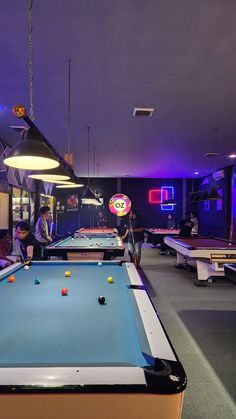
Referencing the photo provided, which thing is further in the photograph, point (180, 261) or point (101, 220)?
point (101, 220)

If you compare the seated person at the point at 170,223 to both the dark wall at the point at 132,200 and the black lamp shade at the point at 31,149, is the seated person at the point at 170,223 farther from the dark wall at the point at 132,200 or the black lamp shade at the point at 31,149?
the black lamp shade at the point at 31,149

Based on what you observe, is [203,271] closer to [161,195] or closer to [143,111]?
[143,111]

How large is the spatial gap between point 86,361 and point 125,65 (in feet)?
9.51

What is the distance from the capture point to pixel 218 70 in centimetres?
330

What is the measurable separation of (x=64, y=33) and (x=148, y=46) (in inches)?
30.3

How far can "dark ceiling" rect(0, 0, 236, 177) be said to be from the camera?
2.36 metres

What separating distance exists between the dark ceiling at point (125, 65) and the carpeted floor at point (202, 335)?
286cm

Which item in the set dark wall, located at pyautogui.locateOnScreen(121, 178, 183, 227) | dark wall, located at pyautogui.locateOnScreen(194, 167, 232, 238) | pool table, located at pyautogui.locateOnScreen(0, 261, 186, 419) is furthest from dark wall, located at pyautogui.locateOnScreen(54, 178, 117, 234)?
pool table, located at pyautogui.locateOnScreen(0, 261, 186, 419)

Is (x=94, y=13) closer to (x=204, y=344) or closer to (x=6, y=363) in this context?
(x=6, y=363)

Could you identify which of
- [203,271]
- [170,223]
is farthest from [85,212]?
[203,271]

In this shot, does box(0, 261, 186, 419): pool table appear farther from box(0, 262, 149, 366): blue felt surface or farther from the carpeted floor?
the carpeted floor

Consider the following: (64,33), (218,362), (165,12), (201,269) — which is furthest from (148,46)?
(201,269)

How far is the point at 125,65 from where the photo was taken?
3207 mm

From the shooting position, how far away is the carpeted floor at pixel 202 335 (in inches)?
86.2
